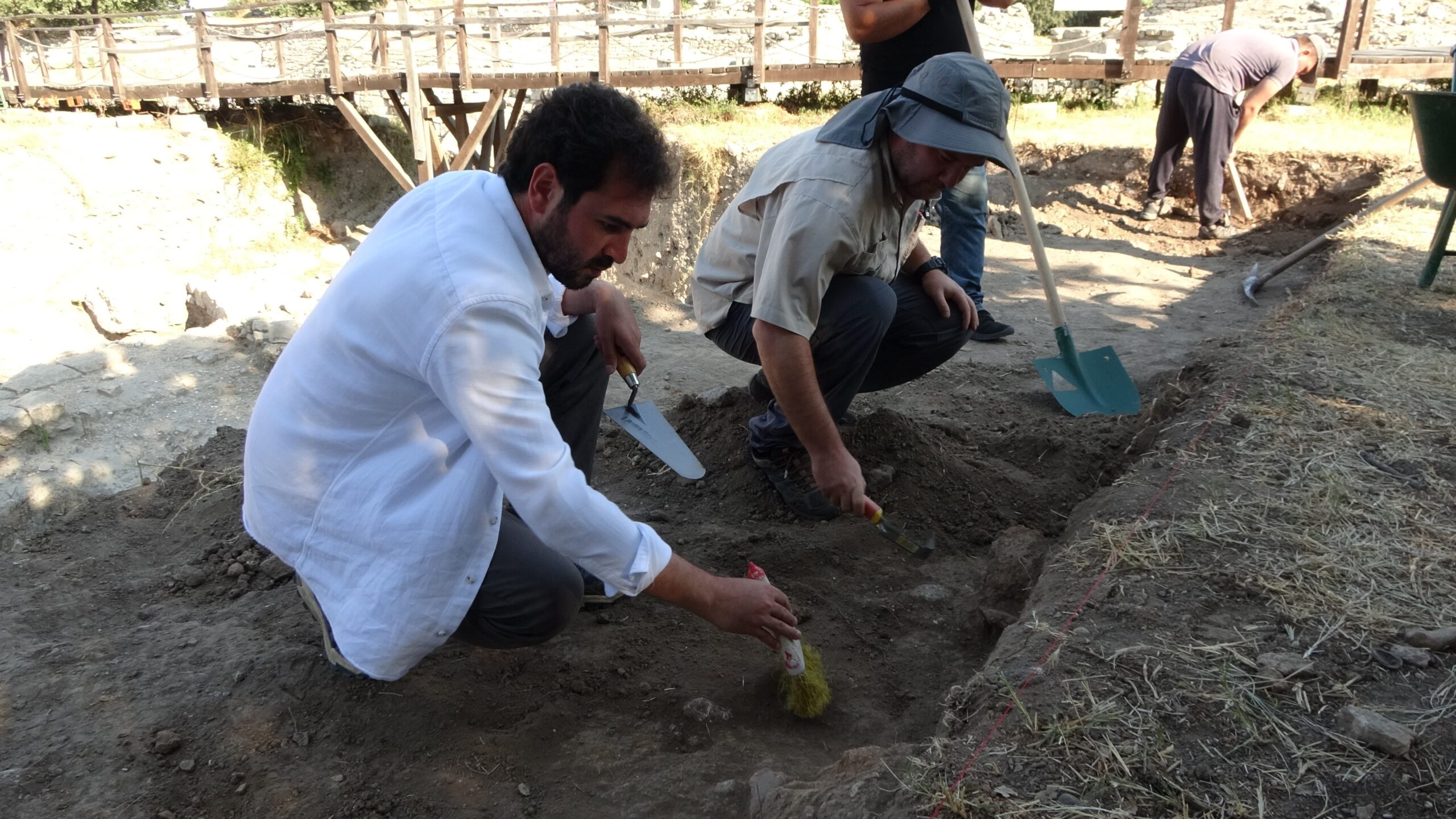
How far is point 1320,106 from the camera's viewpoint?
9.46 metres

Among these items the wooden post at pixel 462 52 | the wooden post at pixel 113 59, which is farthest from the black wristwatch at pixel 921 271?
the wooden post at pixel 113 59

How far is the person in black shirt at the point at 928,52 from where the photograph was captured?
358 centimetres

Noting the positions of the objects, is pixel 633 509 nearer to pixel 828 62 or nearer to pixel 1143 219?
pixel 1143 219

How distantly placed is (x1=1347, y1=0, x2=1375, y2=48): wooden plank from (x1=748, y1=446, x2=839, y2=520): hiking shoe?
9021 mm

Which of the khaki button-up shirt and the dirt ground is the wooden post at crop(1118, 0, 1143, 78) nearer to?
the dirt ground

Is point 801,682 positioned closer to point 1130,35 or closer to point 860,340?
point 860,340

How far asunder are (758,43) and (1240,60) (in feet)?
17.6

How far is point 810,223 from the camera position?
2355 mm

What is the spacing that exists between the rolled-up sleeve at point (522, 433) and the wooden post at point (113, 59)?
47.6 ft

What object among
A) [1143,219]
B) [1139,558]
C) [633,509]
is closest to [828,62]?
[1143,219]

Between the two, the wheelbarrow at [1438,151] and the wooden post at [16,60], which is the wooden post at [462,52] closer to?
the wooden post at [16,60]

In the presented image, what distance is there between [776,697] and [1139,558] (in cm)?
85

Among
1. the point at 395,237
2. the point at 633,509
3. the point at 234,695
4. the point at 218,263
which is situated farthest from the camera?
the point at 218,263

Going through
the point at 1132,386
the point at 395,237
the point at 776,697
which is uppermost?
the point at 395,237
